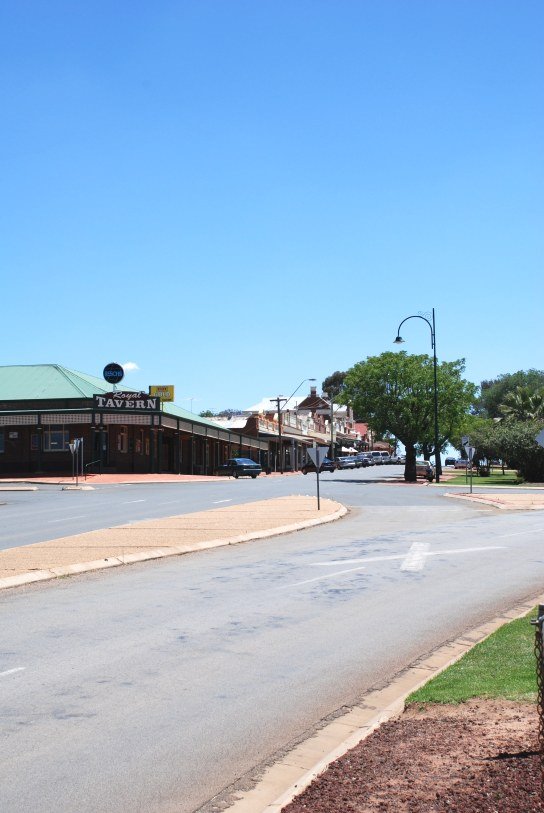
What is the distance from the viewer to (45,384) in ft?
213

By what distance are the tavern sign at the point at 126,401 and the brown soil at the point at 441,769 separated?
54.0m

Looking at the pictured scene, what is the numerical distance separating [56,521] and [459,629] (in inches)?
712

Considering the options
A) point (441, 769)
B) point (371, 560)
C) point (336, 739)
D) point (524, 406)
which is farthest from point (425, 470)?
point (441, 769)

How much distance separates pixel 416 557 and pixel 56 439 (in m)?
47.8

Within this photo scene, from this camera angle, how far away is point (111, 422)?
2354 inches

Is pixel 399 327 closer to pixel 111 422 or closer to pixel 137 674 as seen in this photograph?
pixel 111 422

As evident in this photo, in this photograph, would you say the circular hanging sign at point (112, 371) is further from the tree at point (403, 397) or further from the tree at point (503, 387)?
the tree at point (503, 387)

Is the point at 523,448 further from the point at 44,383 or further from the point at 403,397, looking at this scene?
the point at 44,383

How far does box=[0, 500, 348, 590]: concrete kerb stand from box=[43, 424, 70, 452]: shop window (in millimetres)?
39743

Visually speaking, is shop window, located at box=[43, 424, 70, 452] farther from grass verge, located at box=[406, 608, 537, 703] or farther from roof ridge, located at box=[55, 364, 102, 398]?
grass verge, located at box=[406, 608, 537, 703]

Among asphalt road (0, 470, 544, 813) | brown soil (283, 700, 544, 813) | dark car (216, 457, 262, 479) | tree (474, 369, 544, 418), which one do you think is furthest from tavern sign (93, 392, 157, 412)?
tree (474, 369, 544, 418)

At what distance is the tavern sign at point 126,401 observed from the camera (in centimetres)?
5884

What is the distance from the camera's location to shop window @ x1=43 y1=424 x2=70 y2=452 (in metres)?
60.8

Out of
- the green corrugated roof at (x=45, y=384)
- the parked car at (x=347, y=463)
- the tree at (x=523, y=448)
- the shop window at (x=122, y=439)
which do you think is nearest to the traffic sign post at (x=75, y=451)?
the shop window at (x=122, y=439)
